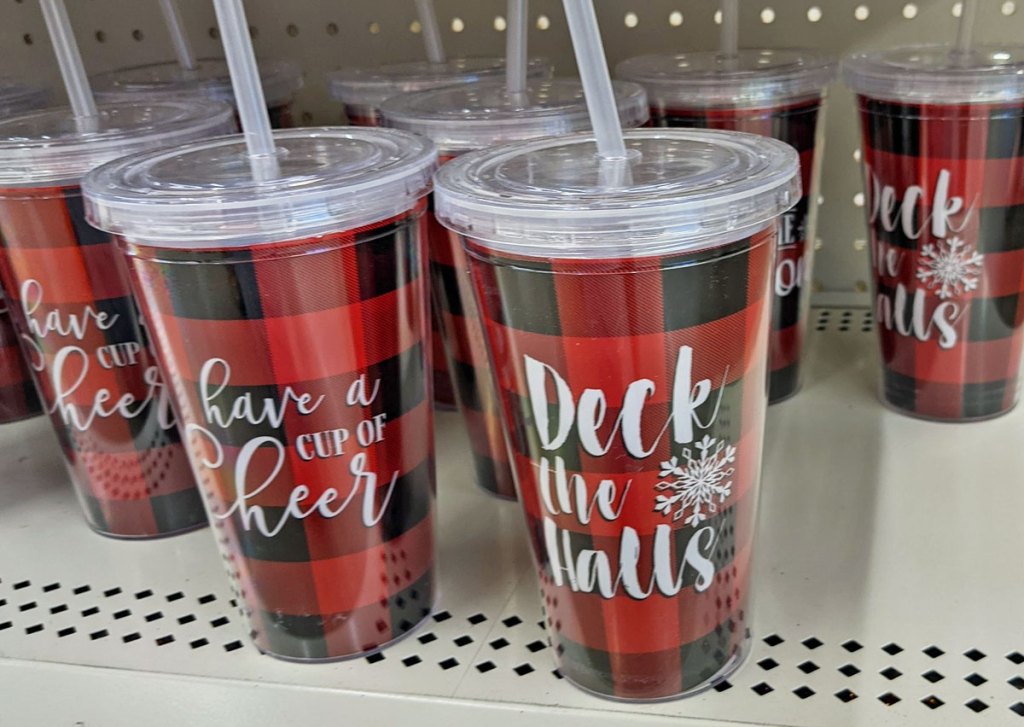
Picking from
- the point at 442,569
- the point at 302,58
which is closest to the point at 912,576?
the point at 442,569

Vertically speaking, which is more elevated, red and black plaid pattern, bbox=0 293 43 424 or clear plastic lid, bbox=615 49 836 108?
clear plastic lid, bbox=615 49 836 108

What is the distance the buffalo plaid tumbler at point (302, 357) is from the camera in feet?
1.82

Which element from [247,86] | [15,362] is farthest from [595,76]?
[15,362]

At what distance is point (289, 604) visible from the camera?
65 cm

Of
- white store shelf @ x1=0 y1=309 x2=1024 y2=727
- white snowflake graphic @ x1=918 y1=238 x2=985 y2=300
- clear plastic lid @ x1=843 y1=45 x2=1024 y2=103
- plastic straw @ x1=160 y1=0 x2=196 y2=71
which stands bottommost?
white store shelf @ x1=0 y1=309 x2=1024 y2=727

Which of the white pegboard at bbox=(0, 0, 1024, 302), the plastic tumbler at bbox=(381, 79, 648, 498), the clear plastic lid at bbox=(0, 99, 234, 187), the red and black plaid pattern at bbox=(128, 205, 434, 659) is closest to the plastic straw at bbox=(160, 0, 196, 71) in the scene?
the white pegboard at bbox=(0, 0, 1024, 302)

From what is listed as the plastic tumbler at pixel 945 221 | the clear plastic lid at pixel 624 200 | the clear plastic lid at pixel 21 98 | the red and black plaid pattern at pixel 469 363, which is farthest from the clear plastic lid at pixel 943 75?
the clear plastic lid at pixel 21 98

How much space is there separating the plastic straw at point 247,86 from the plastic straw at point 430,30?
0.36 metres

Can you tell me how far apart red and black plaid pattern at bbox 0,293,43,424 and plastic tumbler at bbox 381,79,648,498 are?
1.46 feet

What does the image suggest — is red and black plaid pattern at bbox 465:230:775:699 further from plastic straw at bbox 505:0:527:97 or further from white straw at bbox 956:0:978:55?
white straw at bbox 956:0:978:55

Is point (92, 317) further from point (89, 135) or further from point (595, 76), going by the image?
point (595, 76)

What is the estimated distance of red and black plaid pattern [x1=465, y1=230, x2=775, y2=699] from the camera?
1.67ft

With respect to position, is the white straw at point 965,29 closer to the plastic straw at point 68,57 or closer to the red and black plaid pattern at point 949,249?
the red and black plaid pattern at point 949,249

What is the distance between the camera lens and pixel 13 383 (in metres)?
1.02
